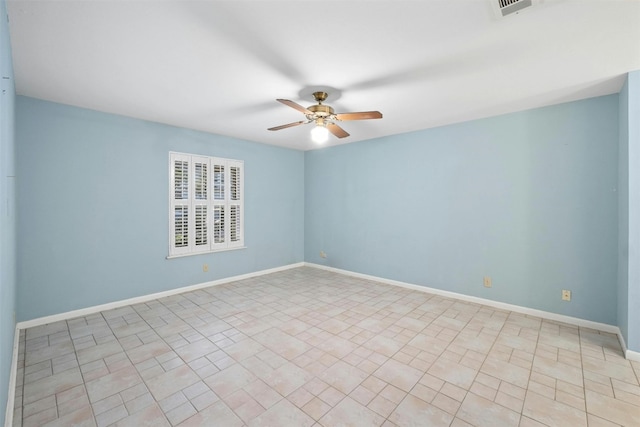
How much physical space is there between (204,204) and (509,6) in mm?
4241

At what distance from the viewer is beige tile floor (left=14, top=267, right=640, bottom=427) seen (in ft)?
5.79

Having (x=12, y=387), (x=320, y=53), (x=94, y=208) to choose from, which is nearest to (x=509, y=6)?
(x=320, y=53)

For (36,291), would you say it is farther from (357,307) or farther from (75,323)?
(357,307)

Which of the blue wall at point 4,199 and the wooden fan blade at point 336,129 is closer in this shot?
the blue wall at point 4,199

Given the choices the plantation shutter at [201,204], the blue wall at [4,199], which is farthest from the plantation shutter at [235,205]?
the blue wall at [4,199]

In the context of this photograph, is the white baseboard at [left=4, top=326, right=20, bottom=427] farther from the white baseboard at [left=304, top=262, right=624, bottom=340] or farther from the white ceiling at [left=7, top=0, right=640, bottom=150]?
the white baseboard at [left=304, top=262, right=624, bottom=340]

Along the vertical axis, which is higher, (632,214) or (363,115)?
(363,115)

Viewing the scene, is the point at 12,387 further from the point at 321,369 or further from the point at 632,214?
the point at 632,214

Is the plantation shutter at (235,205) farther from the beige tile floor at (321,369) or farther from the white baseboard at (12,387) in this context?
the white baseboard at (12,387)

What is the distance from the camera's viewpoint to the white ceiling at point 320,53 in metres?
1.63

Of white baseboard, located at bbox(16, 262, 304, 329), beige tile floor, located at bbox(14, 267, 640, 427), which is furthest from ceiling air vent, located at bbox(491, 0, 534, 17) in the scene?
white baseboard, located at bbox(16, 262, 304, 329)

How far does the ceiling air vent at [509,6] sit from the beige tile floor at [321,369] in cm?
249

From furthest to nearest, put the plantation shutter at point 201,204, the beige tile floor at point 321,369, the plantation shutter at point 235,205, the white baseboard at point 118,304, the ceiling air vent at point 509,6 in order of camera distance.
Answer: the plantation shutter at point 235,205 → the plantation shutter at point 201,204 → the white baseboard at point 118,304 → the beige tile floor at point 321,369 → the ceiling air vent at point 509,6

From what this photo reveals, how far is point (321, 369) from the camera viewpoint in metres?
2.25
